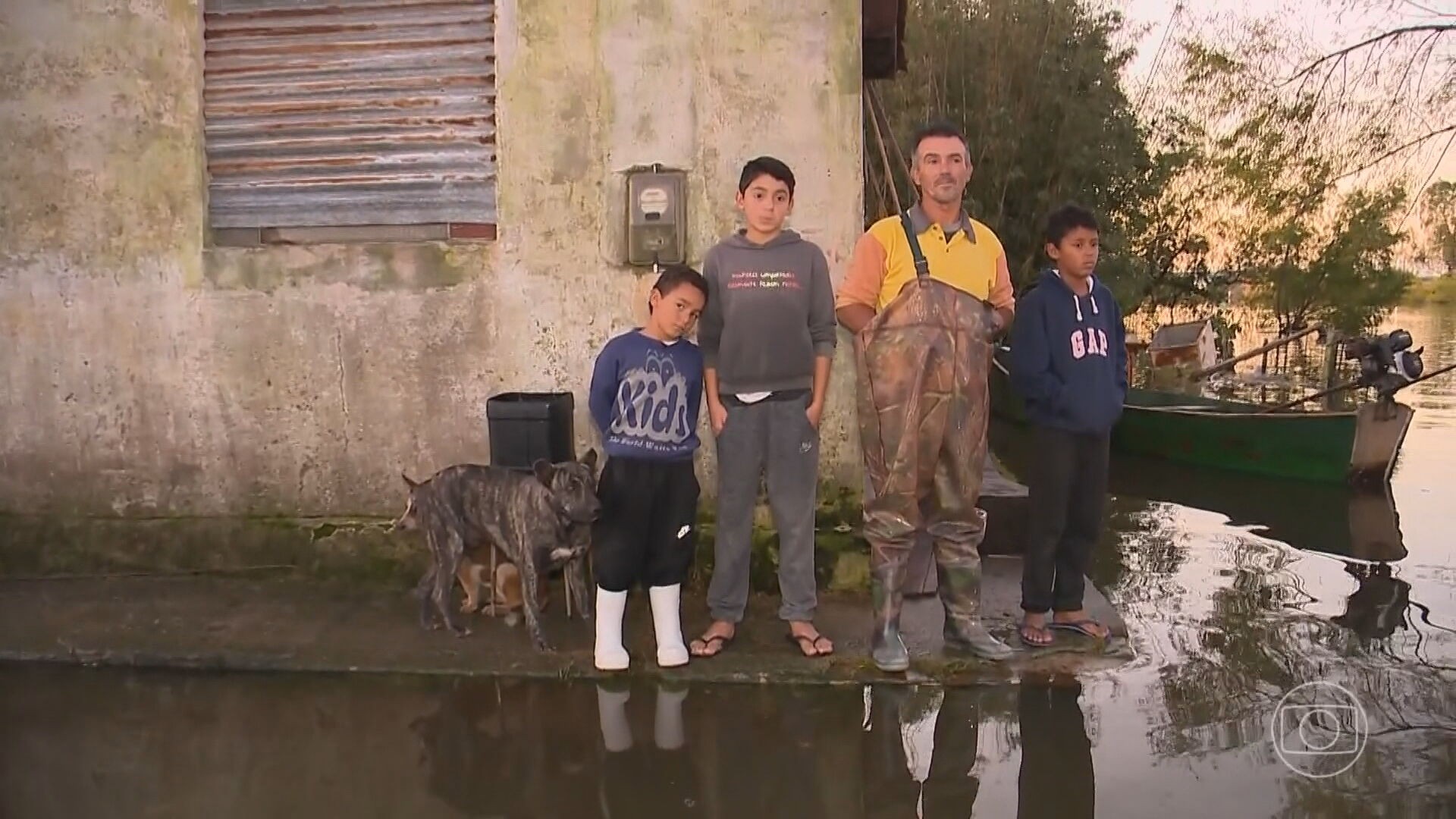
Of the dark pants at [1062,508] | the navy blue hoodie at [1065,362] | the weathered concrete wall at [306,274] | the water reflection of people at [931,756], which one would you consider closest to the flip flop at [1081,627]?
the dark pants at [1062,508]

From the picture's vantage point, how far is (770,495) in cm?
479

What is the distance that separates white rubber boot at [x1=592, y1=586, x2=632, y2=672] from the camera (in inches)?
182

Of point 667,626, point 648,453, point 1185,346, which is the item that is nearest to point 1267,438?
point 667,626

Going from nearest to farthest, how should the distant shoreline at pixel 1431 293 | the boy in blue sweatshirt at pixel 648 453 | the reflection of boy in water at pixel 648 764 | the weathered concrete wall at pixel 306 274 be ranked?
1. the reflection of boy in water at pixel 648 764
2. the boy in blue sweatshirt at pixel 648 453
3. the weathered concrete wall at pixel 306 274
4. the distant shoreline at pixel 1431 293

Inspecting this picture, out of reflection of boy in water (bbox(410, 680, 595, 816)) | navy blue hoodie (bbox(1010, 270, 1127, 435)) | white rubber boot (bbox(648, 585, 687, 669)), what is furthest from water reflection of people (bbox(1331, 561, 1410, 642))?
reflection of boy in water (bbox(410, 680, 595, 816))

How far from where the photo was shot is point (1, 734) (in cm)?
417

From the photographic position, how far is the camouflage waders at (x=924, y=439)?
447cm

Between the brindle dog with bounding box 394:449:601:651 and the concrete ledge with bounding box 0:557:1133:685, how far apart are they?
197 millimetres

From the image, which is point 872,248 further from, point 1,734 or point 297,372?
point 1,734

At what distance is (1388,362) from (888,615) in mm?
8364

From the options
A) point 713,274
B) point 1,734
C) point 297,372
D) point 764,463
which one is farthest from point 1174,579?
point 1,734

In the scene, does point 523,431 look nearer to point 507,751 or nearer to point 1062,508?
point 507,751

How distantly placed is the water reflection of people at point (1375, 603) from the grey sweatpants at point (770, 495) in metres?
2.99

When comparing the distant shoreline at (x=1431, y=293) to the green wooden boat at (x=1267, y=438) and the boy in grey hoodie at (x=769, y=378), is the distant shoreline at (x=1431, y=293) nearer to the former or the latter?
the green wooden boat at (x=1267, y=438)
